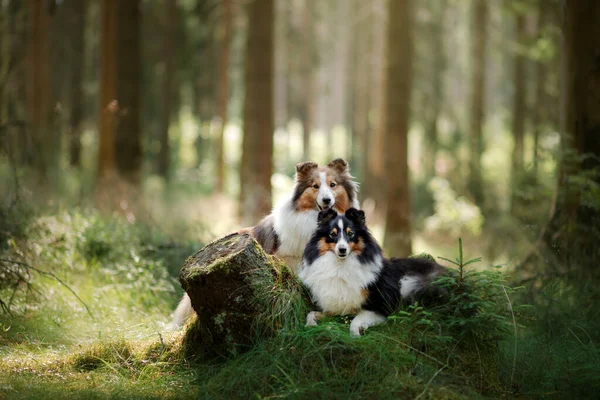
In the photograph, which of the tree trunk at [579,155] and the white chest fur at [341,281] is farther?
the tree trunk at [579,155]

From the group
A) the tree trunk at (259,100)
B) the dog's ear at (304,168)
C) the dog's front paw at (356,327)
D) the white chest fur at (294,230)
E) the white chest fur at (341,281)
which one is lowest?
the dog's front paw at (356,327)

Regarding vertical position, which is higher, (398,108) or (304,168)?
(398,108)

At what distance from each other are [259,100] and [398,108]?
3245mm

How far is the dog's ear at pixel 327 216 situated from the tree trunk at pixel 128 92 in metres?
9.46

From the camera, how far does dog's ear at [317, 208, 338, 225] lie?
549 cm

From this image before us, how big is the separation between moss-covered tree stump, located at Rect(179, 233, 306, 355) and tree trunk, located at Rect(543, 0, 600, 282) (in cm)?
484

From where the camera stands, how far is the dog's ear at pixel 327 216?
5.49m

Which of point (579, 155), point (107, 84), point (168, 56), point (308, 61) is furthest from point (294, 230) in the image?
point (308, 61)

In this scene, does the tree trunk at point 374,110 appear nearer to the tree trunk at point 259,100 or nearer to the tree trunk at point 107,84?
the tree trunk at point 259,100

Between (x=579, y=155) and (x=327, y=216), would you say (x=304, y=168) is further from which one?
(x=579, y=155)

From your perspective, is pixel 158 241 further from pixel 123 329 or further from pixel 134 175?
pixel 134 175

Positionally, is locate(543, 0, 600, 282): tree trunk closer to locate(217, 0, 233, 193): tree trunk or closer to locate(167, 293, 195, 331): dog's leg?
locate(167, 293, 195, 331): dog's leg

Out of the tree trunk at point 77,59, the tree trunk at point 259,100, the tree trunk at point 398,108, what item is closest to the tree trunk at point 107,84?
the tree trunk at point 259,100

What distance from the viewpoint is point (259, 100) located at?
14555 millimetres
